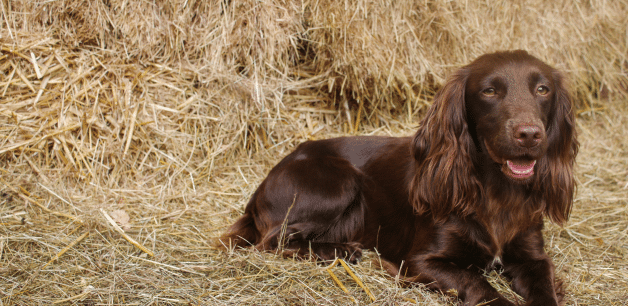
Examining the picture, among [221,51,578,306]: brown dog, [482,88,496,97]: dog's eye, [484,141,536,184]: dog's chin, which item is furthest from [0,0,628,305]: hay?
[482,88,496,97]: dog's eye

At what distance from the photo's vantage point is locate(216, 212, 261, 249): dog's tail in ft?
8.07

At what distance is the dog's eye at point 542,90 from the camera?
1957mm

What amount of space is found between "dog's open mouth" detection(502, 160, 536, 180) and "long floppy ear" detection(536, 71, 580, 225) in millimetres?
196

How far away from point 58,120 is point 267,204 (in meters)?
1.56

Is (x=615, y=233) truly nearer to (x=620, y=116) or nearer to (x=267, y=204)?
(x=267, y=204)

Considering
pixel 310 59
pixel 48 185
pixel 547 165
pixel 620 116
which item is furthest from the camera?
pixel 620 116

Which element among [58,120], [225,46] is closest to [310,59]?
[225,46]

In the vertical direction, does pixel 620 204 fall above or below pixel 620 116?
below

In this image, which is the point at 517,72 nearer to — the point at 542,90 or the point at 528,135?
the point at 542,90

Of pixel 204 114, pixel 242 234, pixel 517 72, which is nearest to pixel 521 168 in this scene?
pixel 517 72

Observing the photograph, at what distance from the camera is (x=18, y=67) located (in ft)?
10.0

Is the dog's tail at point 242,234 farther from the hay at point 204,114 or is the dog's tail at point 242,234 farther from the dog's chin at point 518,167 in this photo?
the dog's chin at point 518,167

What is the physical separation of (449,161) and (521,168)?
0.96 feet

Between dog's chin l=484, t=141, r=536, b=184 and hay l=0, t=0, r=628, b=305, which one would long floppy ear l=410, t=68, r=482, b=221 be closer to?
dog's chin l=484, t=141, r=536, b=184
